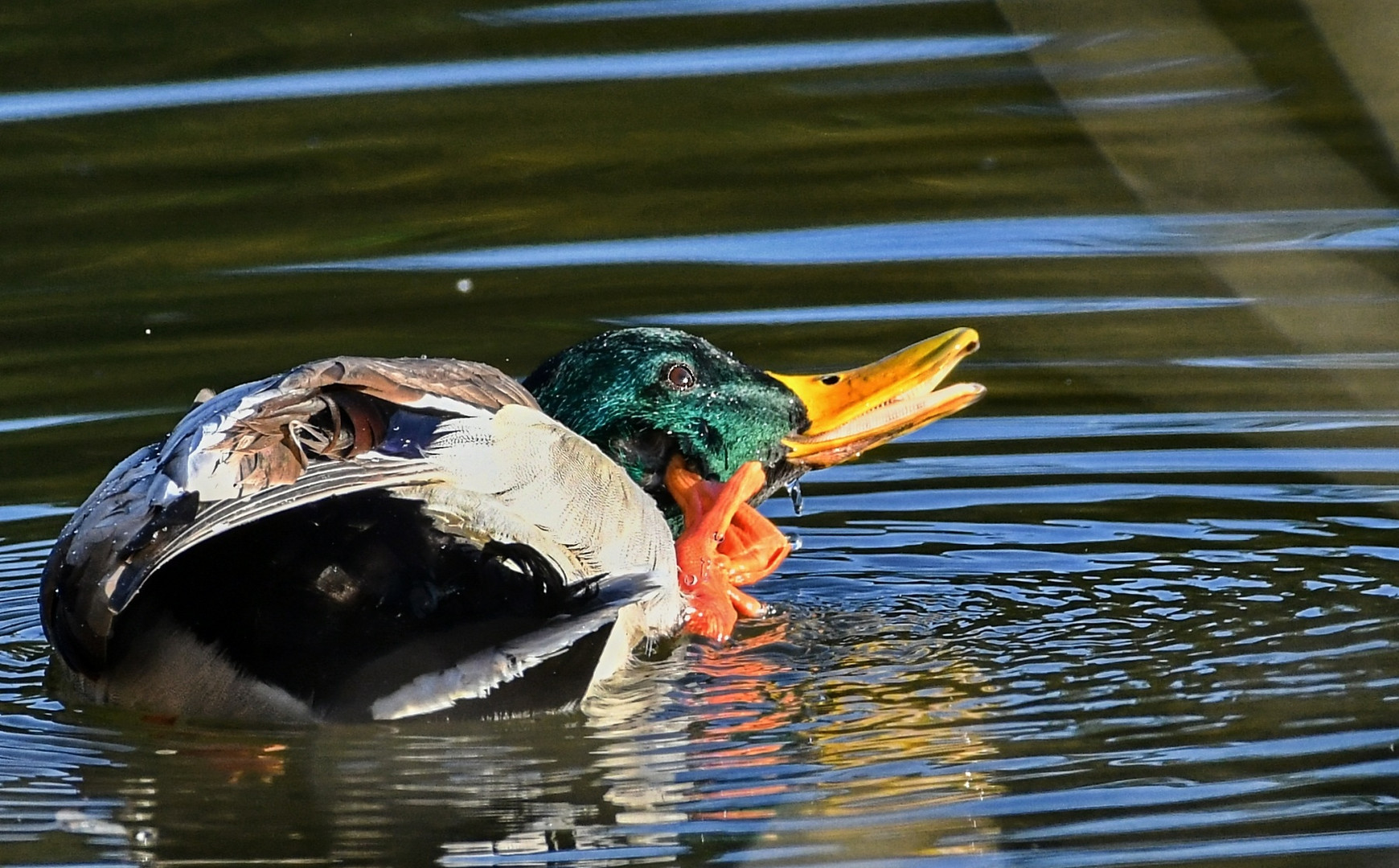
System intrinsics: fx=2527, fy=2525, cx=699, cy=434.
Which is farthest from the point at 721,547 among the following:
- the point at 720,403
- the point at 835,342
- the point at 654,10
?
the point at 654,10

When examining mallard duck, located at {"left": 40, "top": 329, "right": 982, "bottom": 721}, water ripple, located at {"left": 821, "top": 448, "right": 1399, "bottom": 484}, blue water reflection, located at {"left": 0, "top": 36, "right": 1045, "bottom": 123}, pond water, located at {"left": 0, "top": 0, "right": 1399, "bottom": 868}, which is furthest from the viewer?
blue water reflection, located at {"left": 0, "top": 36, "right": 1045, "bottom": 123}

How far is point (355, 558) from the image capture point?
457 centimetres

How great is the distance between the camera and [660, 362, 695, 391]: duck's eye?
5875 mm

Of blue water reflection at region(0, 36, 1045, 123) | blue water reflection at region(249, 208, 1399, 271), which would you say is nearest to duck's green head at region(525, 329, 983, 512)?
blue water reflection at region(249, 208, 1399, 271)

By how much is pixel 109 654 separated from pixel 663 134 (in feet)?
15.9

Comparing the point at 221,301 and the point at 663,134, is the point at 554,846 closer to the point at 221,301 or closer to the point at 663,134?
the point at 221,301

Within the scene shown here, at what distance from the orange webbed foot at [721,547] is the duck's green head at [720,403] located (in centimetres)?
7

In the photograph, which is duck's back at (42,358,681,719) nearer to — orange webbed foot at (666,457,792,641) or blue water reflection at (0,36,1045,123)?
orange webbed foot at (666,457,792,641)

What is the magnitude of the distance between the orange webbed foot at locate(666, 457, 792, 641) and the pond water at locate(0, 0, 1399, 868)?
92 mm

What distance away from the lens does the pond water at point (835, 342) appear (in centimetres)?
441

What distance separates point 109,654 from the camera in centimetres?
484

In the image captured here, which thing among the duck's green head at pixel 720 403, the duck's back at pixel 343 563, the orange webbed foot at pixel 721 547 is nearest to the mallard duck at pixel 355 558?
the duck's back at pixel 343 563

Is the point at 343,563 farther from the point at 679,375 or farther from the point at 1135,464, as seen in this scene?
the point at 1135,464

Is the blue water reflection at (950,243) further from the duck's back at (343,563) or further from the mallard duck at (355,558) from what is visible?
the duck's back at (343,563)
